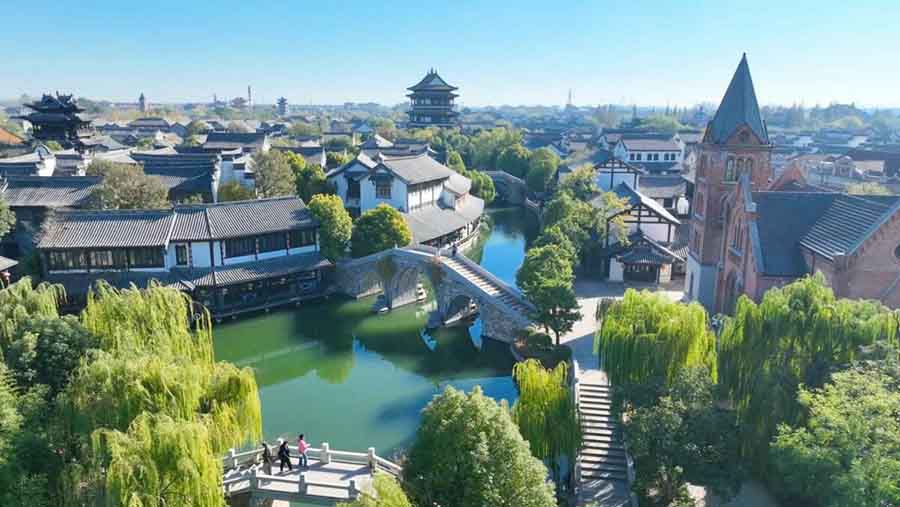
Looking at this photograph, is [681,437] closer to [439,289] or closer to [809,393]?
[809,393]

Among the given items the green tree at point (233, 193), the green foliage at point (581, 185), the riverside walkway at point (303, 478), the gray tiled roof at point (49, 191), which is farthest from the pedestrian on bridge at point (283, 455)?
the green foliage at point (581, 185)

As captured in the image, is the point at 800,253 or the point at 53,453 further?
the point at 800,253

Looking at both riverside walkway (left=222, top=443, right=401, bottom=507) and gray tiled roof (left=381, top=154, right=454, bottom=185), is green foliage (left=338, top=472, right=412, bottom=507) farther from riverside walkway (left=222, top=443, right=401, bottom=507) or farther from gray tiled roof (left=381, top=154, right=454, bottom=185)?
gray tiled roof (left=381, top=154, right=454, bottom=185)

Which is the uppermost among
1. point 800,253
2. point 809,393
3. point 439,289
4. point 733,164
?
point 733,164

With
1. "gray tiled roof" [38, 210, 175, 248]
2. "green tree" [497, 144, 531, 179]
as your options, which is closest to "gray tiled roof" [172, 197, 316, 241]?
"gray tiled roof" [38, 210, 175, 248]

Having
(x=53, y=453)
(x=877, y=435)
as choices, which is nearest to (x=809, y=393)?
(x=877, y=435)

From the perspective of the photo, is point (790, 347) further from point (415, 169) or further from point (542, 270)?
point (415, 169)

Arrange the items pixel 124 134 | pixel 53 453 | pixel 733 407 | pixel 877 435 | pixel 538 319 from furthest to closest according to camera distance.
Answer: pixel 124 134 → pixel 538 319 → pixel 733 407 → pixel 53 453 → pixel 877 435
